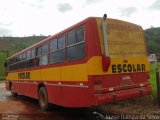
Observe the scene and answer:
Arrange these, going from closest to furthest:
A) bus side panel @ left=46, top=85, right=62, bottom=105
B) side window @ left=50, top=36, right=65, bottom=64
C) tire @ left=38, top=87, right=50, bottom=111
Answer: side window @ left=50, top=36, right=65, bottom=64, bus side panel @ left=46, top=85, right=62, bottom=105, tire @ left=38, top=87, right=50, bottom=111

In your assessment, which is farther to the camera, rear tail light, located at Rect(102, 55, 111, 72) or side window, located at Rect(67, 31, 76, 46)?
side window, located at Rect(67, 31, 76, 46)

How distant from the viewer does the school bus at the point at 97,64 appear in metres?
8.54

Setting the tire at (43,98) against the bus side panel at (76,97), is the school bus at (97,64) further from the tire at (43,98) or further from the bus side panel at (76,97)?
the tire at (43,98)

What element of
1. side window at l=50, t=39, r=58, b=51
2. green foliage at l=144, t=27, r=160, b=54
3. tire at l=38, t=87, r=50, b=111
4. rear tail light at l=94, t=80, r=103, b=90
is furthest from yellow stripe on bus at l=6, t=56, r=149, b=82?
green foliage at l=144, t=27, r=160, b=54

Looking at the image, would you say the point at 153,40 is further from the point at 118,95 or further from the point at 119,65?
the point at 118,95

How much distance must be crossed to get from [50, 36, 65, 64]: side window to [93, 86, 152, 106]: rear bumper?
247 cm

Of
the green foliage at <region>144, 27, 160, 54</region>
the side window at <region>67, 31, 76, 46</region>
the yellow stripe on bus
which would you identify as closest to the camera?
the yellow stripe on bus

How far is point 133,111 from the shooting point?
33.6 feet

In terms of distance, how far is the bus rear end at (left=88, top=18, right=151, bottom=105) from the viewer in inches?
335

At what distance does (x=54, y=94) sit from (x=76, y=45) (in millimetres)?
2703

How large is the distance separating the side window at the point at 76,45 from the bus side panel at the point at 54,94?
1553mm

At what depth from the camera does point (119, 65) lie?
9195mm

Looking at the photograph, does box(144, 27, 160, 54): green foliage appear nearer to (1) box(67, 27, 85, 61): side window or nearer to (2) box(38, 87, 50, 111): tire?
(2) box(38, 87, 50, 111): tire

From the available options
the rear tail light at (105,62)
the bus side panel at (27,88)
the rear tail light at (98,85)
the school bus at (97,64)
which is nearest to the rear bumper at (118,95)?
the school bus at (97,64)
